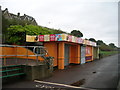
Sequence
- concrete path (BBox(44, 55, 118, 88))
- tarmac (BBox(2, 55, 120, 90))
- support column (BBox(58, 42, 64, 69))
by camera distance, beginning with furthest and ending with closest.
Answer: support column (BBox(58, 42, 64, 69))
concrete path (BBox(44, 55, 118, 88))
tarmac (BBox(2, 55, 120, 90))

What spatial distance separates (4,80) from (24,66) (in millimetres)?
1314

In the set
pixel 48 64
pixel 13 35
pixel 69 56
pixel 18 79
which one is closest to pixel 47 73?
pixel 48 64

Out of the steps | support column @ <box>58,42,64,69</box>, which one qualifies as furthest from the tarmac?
support column @ <box>58,42,64,69</box>

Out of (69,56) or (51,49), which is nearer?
(51,49)

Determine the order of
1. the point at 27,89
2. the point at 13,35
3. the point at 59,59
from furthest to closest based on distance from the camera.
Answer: the point at 13,35, the point at 59,59, the point at 27,89

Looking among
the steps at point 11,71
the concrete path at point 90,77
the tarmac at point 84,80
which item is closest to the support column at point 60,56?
the concrete path at point 90,77

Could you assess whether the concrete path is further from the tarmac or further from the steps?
the steps

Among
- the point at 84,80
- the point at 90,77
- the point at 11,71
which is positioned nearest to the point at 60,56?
the point at 90,77

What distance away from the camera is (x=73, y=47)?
14656mm

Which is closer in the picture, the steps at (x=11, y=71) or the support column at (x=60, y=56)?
the steps at (x=11, y=71)

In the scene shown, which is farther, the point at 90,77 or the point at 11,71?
the point at 90,77

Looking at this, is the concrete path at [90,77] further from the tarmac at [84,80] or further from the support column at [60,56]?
the support column at [60,56]

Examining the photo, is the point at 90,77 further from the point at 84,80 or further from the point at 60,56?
the point at 60,56

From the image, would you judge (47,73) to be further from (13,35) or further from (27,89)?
(13,35)
